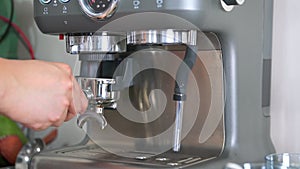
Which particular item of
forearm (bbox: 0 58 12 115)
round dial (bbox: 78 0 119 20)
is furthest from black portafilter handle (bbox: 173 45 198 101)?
forearm (bbox: 0 58 12 115)

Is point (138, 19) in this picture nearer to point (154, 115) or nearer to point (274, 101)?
point (154, 115)

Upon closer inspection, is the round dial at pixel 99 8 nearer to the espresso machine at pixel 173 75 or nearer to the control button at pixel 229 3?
the espresso machine at pixel 173 75

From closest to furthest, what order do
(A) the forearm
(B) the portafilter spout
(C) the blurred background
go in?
(A) the forearm, (B) the portafilter spout, (C) the blurred background

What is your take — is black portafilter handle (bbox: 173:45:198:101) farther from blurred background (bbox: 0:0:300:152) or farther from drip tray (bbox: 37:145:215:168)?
blurred background (bbox: 0:0:300:152)

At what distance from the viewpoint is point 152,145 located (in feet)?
2.78

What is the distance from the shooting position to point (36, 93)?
2.20ft

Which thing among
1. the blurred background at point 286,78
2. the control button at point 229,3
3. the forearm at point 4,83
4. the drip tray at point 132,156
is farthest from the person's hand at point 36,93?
the blurred background at point 286,78

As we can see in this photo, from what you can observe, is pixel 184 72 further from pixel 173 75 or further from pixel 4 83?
pixel 4 83

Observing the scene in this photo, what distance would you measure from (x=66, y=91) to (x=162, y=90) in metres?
0.21

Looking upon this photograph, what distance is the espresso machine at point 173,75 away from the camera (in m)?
0.72

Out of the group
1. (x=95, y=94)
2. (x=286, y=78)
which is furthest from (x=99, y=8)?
(x=286, y=78)

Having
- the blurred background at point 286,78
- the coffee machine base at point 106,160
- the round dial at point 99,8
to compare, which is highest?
the round dial at point 99,8

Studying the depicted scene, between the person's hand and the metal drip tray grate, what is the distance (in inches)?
4.3

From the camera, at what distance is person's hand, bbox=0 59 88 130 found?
0.66 meters
